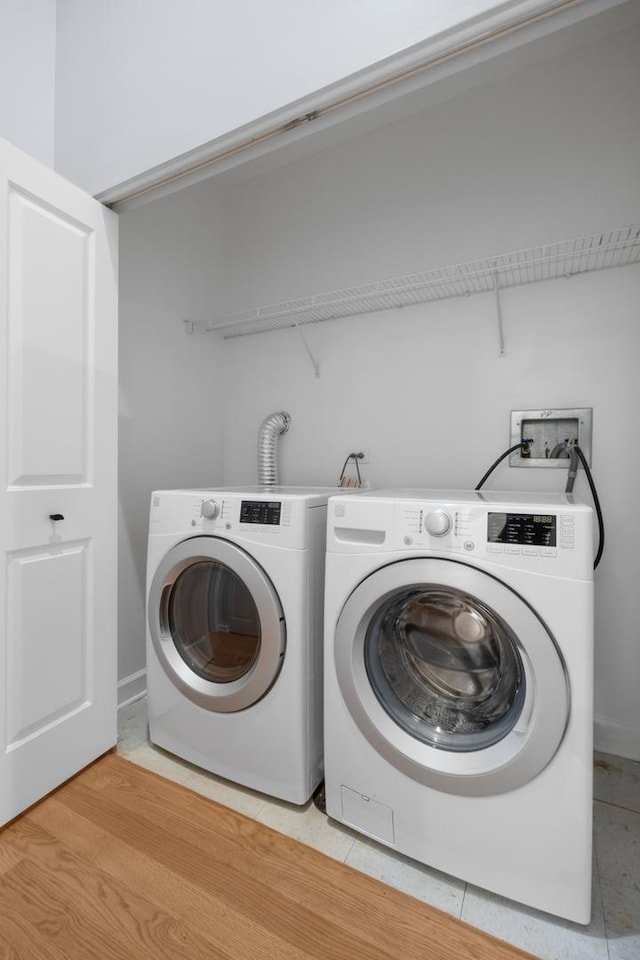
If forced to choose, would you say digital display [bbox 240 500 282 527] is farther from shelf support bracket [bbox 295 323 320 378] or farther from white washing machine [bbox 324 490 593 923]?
shelf support bracket [bbox 295 323 320 378]

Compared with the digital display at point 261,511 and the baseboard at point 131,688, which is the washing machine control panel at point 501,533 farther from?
the baseboard at point 131,688

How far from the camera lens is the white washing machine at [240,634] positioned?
130cm

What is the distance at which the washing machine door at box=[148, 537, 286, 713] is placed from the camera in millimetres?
1310

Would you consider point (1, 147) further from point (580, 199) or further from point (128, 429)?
point (580, 199)

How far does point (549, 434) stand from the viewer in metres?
1.70

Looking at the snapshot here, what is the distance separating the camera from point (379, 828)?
1187 mm

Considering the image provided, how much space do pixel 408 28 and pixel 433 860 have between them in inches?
76.0

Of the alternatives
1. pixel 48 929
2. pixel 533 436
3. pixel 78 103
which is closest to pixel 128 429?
pixel 78 103

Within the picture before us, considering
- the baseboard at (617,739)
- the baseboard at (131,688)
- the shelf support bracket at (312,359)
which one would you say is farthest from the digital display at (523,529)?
the baseboard at (131,688)

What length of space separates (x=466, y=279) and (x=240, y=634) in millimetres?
1543

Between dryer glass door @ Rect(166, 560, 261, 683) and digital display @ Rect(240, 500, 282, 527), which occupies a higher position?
digital display @ Rect(240, 500, 282, 527)

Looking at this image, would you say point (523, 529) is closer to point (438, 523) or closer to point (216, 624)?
point (438, 523)

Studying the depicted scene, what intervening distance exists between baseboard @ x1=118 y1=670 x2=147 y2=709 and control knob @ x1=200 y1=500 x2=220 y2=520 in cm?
104

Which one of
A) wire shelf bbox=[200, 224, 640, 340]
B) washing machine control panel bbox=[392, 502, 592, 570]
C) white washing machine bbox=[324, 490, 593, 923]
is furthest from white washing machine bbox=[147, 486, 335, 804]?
wire shelf bbox=[200, 224, 640, 340]
